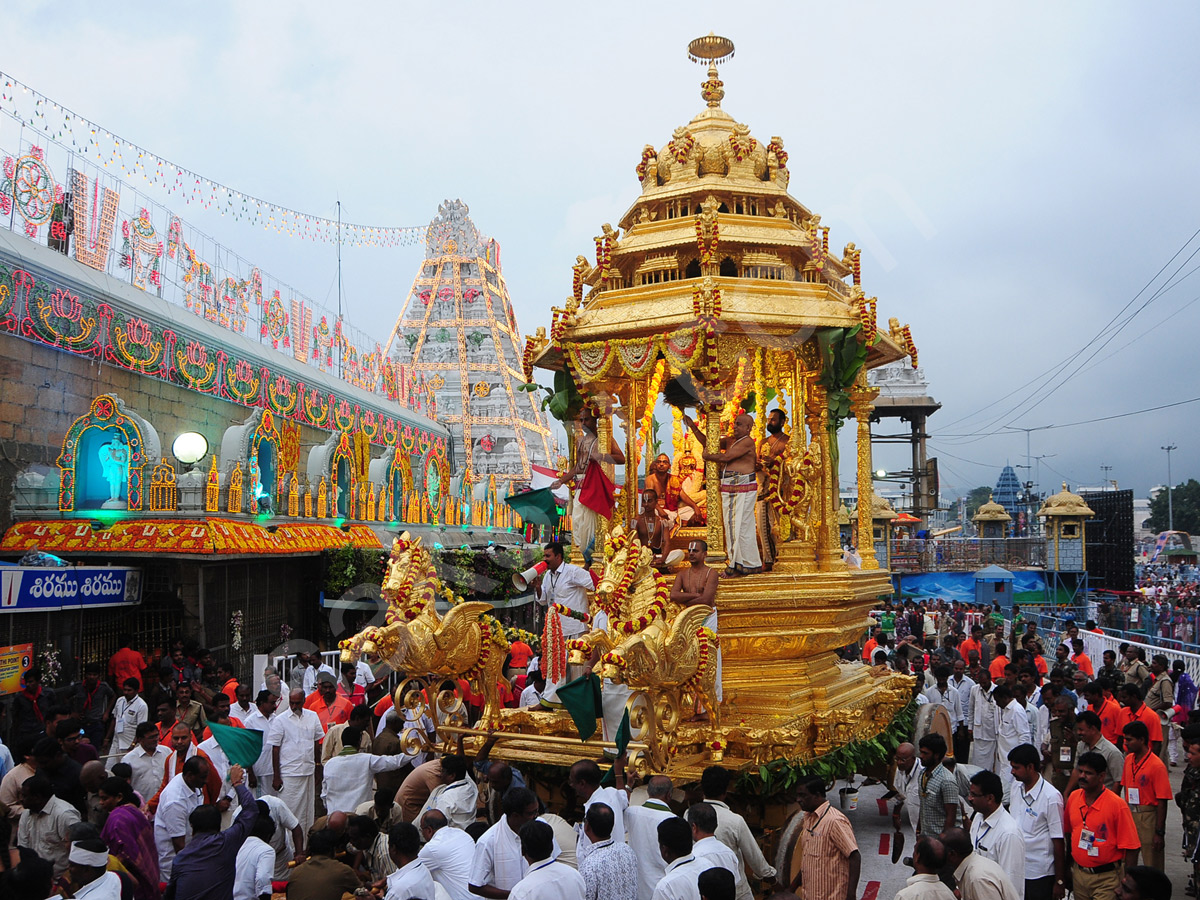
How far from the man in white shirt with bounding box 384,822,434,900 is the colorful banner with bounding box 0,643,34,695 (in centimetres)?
760

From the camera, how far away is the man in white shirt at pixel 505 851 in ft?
18.0

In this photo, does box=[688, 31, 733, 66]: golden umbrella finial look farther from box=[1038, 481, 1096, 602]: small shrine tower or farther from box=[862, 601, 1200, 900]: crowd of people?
box=[1038, 481, 1096, 602]: small shrine tower

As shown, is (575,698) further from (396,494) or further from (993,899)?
(396,494)

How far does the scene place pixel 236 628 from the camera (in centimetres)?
1634

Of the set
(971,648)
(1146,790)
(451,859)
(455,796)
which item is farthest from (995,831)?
(971,648)

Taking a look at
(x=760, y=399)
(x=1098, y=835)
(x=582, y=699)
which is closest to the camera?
(x=1098, y=835)

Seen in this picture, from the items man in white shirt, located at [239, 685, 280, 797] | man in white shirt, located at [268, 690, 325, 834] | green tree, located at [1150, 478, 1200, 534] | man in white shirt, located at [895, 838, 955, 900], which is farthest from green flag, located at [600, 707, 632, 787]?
green tree, located at [1150, 478, 1200, 534]

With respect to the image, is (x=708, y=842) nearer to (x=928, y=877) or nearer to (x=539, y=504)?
(x=928, y=877)

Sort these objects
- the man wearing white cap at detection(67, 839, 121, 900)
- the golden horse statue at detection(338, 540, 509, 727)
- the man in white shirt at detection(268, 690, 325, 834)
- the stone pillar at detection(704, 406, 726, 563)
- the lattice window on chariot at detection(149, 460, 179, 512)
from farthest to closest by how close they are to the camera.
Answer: the lattice window on chariot at detection(149, 460, 179, 512) < the stone pillar at detection(704, 406, 726, 563) < the man in white shirt at detection(268, 690, 325, 834) < the golden horse statue at detection(338, 540, 509, 727) < the man wearing white cap at detection(67, 839, 121, 900)

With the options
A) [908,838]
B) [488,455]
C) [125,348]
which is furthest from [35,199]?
[488,455]

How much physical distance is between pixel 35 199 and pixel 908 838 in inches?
633

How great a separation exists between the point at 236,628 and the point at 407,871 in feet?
40.5

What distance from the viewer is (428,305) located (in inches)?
2111

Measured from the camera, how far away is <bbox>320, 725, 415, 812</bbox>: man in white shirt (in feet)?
25.3
